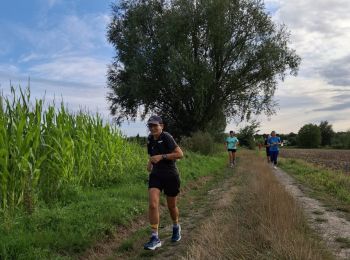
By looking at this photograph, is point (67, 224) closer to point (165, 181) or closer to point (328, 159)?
point (165, 181)

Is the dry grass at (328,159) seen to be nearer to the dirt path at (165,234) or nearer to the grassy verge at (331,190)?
the grassy verge at (331,190)

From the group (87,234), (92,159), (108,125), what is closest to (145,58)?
(108,125)

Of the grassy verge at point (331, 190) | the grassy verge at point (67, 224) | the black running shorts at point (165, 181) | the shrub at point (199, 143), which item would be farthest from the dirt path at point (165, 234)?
the shrub at point (199, 143)

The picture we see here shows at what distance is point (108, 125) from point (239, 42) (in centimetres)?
2291

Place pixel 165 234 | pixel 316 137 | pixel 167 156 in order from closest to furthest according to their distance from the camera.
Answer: pixel 167 156 → pixel 165 234 → pixel 316 137

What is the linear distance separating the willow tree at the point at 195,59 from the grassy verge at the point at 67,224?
74.1 feet

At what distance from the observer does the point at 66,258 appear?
6.24m

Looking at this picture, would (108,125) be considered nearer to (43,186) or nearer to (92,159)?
(92,159)

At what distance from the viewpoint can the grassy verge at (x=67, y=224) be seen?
613 cm

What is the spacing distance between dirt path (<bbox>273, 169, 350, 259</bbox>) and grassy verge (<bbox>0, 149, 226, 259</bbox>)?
3768mm

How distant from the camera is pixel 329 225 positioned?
8.45 meters

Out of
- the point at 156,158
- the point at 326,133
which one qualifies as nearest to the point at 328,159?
the point at 156,158

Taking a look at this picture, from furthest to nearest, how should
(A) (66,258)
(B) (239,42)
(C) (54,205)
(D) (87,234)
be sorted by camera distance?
(B) (239,42) < (C) (54,205) < (D) (87,234) < (A) (66,258)

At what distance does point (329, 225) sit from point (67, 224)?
198 inches
